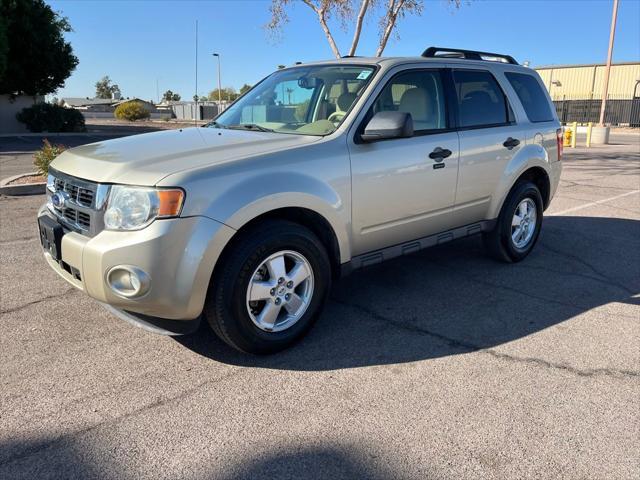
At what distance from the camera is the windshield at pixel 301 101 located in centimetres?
400

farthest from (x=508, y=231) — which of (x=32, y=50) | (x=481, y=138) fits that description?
(x=32, y=50)

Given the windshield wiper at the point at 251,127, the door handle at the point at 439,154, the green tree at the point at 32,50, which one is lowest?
the door handle at the point at 439,154

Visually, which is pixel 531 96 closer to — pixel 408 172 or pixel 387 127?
pixel 408 172

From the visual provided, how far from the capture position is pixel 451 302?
4.42 m

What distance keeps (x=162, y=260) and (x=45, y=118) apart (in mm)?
29051

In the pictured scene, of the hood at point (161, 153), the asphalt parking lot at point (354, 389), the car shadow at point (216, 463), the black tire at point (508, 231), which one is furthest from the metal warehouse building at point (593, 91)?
the car shadow at point (216, 463)

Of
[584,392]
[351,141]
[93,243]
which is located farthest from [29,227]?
[584,392]

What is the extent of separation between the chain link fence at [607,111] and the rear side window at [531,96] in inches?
1679

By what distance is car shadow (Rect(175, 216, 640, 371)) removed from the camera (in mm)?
3533

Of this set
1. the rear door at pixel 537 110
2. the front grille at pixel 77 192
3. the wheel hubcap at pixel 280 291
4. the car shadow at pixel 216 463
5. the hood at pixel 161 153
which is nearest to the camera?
the car shadow at pixel 216 463

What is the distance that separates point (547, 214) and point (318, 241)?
5639 millimetres

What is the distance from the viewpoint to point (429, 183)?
4242 mm

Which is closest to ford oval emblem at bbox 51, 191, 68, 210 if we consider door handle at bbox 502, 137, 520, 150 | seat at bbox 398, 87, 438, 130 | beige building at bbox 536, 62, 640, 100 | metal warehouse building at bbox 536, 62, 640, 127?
seat at bbox 398, 87, 438, 130

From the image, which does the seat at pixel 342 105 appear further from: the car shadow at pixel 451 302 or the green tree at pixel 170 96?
the green tree at pixel 170 96
